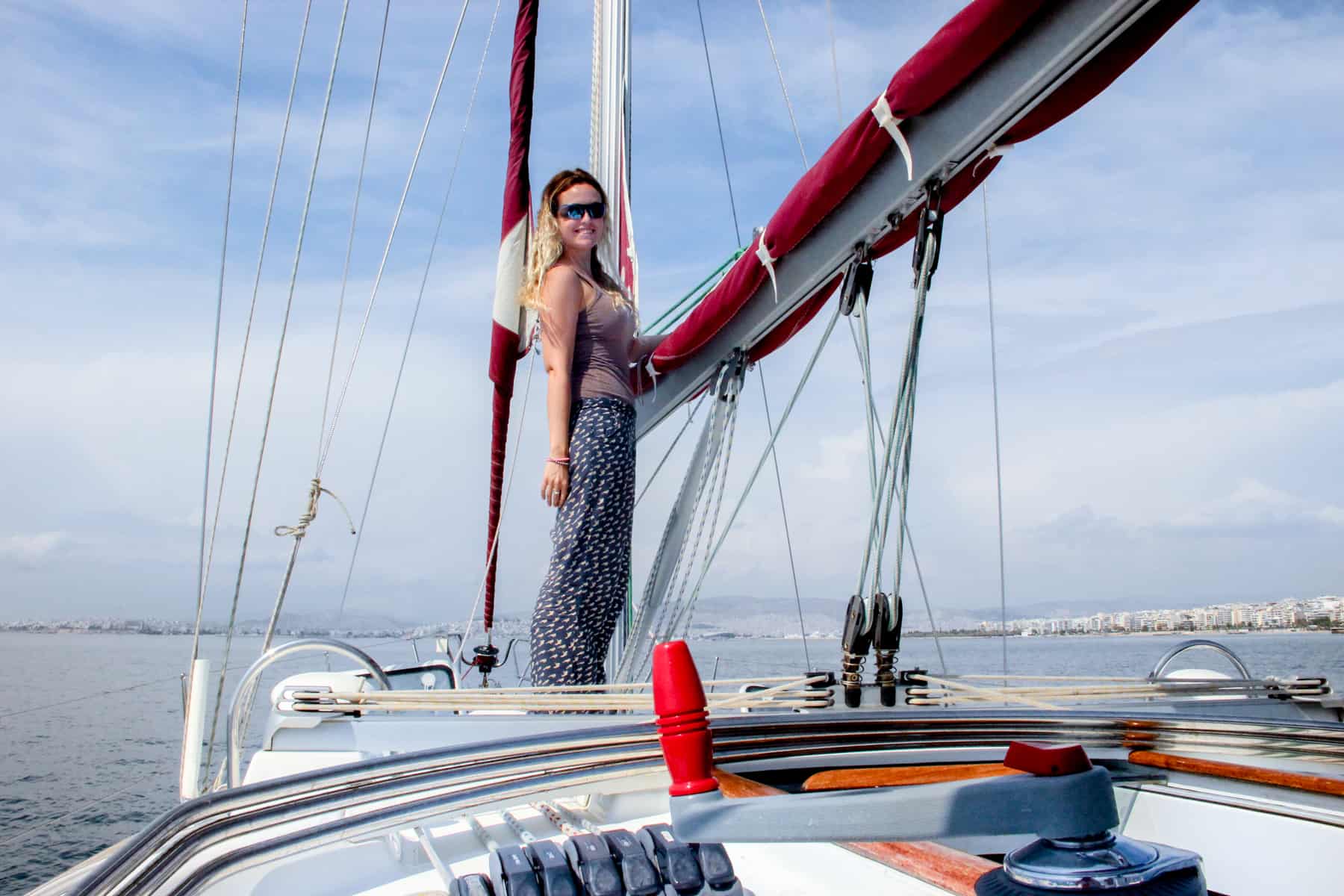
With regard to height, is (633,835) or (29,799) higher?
(633,835)

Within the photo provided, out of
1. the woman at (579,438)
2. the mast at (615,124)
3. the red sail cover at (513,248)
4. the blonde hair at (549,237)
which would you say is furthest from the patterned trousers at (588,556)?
the mast at (615,124)

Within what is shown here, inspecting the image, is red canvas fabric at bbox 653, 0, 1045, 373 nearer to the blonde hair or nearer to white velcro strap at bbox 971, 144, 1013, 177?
white velcro strap at bbox 971, 144, 1013, 177

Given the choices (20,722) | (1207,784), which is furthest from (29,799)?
(1207,784)

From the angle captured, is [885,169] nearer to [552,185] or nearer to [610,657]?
[552,185]

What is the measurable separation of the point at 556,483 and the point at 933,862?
156cm

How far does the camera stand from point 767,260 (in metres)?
2.21

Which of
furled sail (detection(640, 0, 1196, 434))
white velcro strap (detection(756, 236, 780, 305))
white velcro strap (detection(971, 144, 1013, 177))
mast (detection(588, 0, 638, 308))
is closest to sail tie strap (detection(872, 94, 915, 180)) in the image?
furled sail (detection(640, 0, 1196, 434))

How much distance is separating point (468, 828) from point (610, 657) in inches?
103

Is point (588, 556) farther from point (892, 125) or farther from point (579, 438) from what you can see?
point (892, 125)

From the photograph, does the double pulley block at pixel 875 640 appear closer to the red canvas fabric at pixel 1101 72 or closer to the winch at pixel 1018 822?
the red canvas fabric at pixel 1101 72

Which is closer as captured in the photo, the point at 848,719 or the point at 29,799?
the point at 848,719

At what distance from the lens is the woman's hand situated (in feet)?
7.47

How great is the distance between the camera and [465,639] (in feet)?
10.9

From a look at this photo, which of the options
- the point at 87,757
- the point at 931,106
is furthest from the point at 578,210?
the point at 87,757
